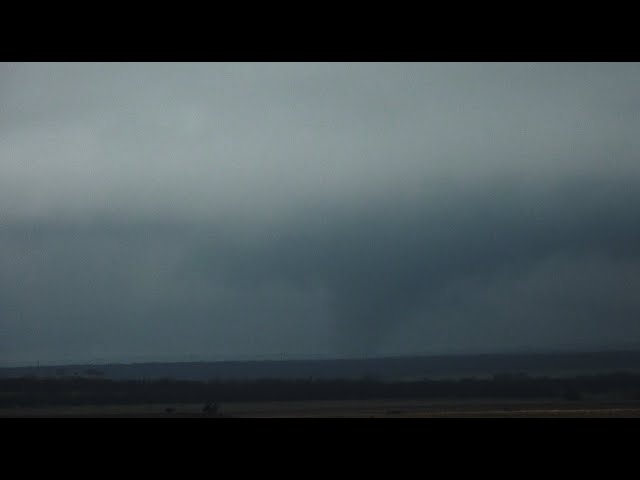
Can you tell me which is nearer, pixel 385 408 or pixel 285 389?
pixel 385 408

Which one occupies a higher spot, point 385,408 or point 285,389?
point 285,389

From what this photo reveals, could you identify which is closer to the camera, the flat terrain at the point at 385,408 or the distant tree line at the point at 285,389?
the flat terrain at the point at 385,408

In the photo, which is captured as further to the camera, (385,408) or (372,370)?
(372,370)

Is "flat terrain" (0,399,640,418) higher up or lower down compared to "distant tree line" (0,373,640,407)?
lower down

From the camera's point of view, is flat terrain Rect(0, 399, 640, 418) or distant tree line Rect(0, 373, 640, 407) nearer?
flat terrain Rect(0, 399, 640, 418)

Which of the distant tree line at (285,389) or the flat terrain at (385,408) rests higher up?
the distant tree line at (285,389)
